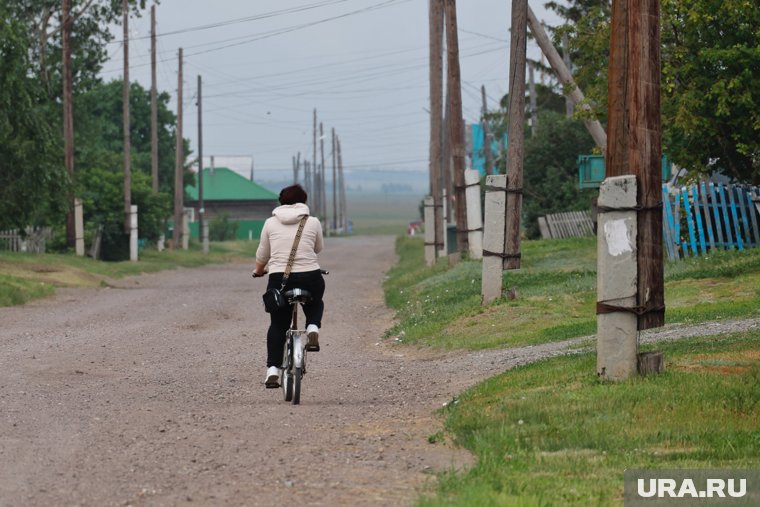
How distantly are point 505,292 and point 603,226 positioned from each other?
9916 millimetres

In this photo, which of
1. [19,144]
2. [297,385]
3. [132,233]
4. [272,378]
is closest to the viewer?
[297,385]

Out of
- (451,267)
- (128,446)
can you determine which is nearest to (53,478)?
(128,446)

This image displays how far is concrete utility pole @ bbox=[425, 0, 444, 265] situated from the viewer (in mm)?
39562

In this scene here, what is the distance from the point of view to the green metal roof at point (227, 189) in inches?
4624

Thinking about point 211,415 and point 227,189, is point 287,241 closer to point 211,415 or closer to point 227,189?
point 211,415

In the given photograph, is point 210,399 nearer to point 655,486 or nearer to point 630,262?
point 630,262

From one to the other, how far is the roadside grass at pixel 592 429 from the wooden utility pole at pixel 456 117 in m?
20.3

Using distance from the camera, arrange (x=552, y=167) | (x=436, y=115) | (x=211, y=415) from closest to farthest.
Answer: (x=211, y=415) < (x=436, y=115) < (x=552, y=167)

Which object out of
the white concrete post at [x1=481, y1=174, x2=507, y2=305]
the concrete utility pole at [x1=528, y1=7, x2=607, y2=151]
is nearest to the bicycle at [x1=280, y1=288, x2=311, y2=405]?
the white concrete post at [x1=481, y1=174, x2=507, y2=305]

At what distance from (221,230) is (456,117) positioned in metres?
65.1

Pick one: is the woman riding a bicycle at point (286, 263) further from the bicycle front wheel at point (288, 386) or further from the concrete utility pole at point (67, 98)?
the concrete utility pole at point (67, 98)

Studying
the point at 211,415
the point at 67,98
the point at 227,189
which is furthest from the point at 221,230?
the point at 211,415

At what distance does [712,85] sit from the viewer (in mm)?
23484

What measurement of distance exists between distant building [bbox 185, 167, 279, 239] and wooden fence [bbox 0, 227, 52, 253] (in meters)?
63.6
